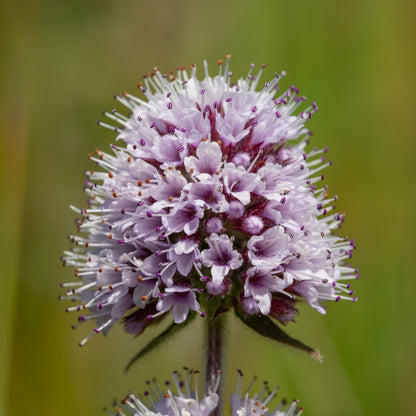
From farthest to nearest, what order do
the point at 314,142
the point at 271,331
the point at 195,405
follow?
the point at 314,142 < the point at 195,405 < the point at 271,331

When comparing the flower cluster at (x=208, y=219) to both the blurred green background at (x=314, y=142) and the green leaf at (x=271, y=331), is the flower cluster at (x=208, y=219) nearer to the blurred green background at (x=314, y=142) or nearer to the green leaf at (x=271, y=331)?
the green leaf at (x=271, y=331)

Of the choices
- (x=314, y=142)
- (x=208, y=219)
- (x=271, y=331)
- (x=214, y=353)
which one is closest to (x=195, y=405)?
(x=214, y=353)

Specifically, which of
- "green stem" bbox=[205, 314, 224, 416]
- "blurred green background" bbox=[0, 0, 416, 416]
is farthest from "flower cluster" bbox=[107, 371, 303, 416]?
"blurred green background" bbox=[0, 0, 416, 416]

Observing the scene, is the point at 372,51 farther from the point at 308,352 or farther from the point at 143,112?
the point at 308,352

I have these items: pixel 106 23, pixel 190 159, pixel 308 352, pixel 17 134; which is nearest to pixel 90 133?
pixel 106 23

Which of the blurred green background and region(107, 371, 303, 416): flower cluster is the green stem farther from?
the blurred green background

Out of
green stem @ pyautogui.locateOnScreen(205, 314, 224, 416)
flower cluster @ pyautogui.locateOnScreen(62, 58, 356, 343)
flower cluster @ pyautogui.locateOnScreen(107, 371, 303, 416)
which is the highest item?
flower cluster @ pyautogui.locateOnScreen(62, 58, 356, 343)

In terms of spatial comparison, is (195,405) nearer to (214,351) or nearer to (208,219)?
(214,351)

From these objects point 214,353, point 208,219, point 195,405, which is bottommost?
point 195,405
